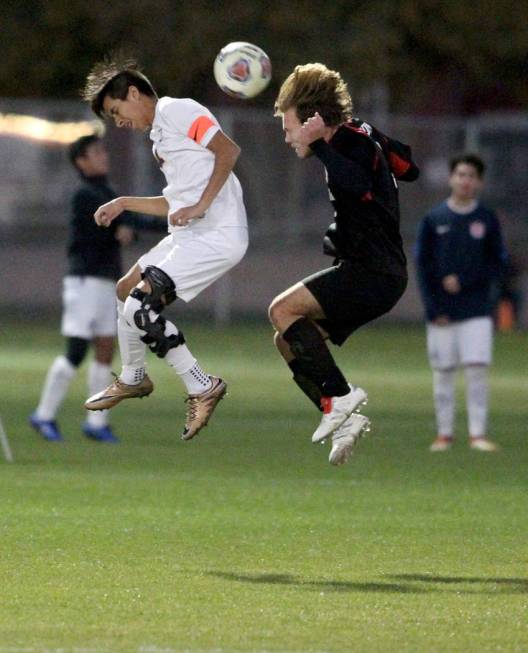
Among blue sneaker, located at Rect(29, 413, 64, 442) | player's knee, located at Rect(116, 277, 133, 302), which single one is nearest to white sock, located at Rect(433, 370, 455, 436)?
blue sneaker, located at Rect(29, 413, 64, 442)

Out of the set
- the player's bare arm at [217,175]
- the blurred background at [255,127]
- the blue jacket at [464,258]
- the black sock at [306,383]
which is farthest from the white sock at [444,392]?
the blurred background at [255,127]

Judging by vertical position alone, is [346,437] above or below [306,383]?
below

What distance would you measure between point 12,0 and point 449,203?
1876cm

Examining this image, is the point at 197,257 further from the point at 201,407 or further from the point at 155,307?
the point at 201,407

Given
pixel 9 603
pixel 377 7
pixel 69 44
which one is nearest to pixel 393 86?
pixel 377 7

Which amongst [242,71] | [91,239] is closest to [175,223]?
[242,71]

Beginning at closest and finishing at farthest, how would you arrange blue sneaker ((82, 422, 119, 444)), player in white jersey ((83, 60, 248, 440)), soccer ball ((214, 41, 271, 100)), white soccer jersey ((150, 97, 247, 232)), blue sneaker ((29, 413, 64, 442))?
player in white jersey ((83, 60, 248, 440)), white soccer jersey ((150, 97, 247, 232)), soccer ball ((214, 41, 271, 100)), blue sneaker ((29, 413, 64, 442)), blue sneaker ((82, 422, 119, 444))

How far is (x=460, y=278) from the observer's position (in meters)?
14.5

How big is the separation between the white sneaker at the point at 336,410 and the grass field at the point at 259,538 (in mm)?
690

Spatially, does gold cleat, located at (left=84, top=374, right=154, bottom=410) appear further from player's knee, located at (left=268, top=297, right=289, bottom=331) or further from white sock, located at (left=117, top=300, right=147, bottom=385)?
player's knee, located at (left=268, top=297, right=289, bottom=331)

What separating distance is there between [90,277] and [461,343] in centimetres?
317

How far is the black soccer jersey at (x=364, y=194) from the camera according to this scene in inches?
362

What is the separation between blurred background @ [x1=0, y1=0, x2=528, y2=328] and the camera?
3109 cm

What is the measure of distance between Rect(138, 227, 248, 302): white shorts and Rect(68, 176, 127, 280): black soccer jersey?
476 centimetres
